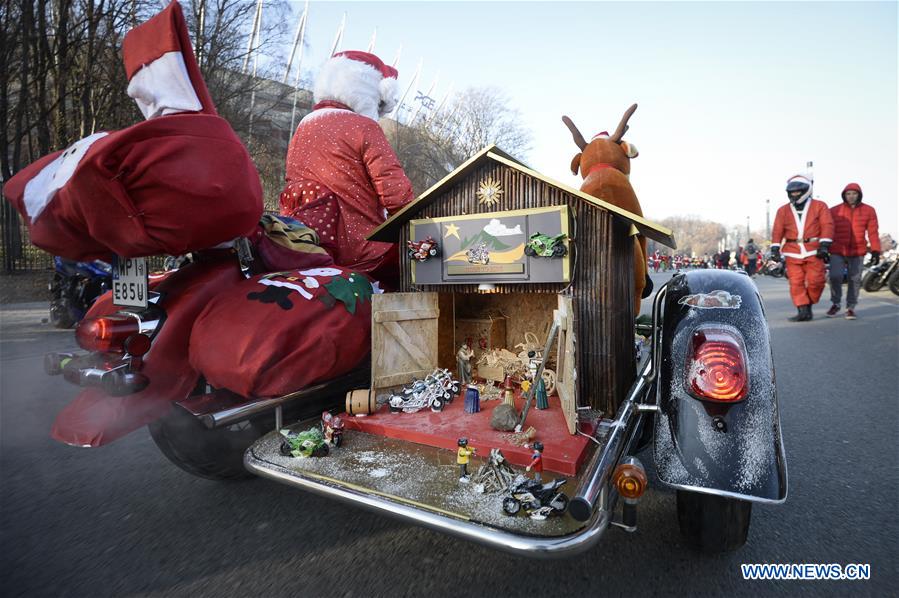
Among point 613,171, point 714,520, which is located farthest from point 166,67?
point 613,171

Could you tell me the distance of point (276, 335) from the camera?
196 cm

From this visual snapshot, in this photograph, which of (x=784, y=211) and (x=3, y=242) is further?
(x=3, y=242)

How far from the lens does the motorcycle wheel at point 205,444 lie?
7.61ft

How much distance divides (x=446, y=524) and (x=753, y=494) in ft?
3.38

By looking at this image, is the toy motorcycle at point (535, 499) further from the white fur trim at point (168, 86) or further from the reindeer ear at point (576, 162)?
the reindeer ear at point (576, 162)

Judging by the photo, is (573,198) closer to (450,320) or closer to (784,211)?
(450,320)

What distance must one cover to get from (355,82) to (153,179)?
2.17 metres

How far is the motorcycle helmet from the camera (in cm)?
764

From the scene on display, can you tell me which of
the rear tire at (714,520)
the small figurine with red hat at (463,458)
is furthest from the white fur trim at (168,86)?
the rear tire at (714,520)

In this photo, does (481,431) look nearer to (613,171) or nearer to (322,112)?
(613,171)

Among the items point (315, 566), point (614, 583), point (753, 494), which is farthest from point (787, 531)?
point (315, 566)

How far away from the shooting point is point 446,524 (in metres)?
1.46

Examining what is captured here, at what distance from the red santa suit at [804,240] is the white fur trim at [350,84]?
24.4 feet

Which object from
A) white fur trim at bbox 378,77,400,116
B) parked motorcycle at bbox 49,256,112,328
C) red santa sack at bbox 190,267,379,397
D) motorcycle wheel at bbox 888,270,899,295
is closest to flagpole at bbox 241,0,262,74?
parked motorcycle at bbox 49,256,112,328
